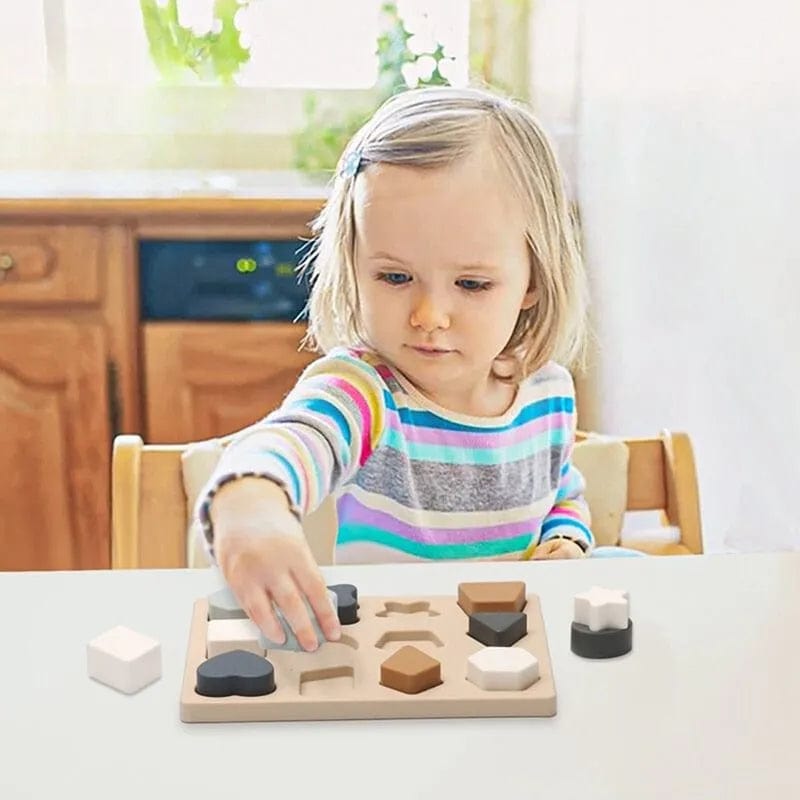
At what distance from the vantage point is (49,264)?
2.11m

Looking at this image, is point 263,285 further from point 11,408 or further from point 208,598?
point 208,598

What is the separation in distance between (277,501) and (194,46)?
6.69 feet

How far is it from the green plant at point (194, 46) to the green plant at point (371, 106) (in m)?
0.17

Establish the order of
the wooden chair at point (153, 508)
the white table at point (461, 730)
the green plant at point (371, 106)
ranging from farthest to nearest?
1. the green plant at point (371, 106)
2. the wooden chair at point (153, 508)
3. the white table at point (461, 730)

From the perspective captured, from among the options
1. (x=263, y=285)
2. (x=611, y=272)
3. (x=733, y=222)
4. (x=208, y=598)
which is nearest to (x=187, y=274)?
(x=263, y=285)

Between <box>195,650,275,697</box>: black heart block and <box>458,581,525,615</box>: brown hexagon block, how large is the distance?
11cm

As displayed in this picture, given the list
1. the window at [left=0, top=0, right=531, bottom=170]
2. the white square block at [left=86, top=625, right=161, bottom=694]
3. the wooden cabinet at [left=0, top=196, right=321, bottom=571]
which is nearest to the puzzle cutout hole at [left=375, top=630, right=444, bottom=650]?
the white square block at [left=86, top=625, right=161, bottom=694]

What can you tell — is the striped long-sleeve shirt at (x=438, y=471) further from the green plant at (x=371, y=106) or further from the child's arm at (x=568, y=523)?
the green plant at (x=371, y=106)

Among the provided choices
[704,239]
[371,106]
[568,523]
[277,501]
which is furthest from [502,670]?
[371,106]

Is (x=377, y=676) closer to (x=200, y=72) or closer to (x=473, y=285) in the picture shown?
(x=473, y=285)

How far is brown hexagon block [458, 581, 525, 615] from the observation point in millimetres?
625

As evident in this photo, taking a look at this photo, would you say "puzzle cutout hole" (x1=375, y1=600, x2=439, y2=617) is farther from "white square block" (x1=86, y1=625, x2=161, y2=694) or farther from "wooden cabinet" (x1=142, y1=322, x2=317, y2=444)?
"wooden cabinet" (x1=142, y1=322, x2=317, y2=444)

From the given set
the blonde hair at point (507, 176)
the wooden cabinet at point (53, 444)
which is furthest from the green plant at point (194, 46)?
the blonde hair at point (507, 176)

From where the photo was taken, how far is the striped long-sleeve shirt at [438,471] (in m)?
0.95
